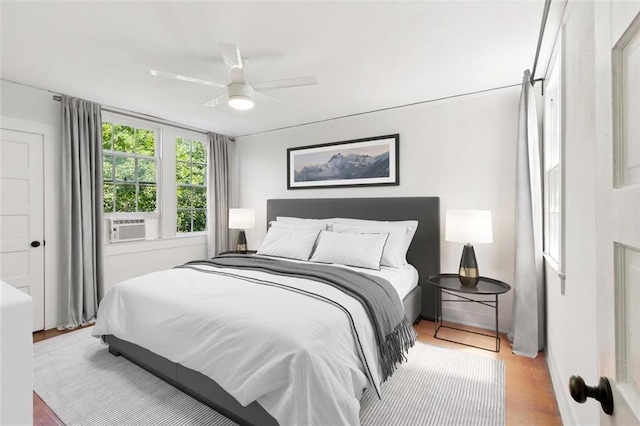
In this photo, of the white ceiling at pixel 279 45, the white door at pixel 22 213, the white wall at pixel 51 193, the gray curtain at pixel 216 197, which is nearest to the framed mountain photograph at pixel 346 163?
the white ceiling at pixel 279 45

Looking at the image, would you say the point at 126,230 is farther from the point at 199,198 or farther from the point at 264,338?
the point at 264,338

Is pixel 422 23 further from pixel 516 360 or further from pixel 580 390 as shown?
pixel 516 360

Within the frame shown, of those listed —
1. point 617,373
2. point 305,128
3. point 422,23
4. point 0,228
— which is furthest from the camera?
point 305,128

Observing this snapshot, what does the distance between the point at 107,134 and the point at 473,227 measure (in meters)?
4.29

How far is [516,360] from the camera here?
2.61 m

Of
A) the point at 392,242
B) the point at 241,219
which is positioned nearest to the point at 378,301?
the point at 392,242

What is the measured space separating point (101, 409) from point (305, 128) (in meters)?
3.73

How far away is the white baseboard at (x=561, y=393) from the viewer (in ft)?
5.80

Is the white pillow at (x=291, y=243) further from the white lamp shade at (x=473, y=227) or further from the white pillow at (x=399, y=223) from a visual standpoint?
the white lamp shade at (x=473, y=227)

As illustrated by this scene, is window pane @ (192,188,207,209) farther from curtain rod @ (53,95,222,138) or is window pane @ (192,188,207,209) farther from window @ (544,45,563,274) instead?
window @ (544,45,563,274)

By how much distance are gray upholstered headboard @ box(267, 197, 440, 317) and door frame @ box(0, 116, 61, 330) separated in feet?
9.97

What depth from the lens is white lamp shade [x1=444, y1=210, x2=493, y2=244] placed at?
9.26 ft

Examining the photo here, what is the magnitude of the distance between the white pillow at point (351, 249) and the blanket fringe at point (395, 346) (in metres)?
0.70

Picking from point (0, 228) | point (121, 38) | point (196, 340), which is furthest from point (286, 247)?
point (0, 228)
